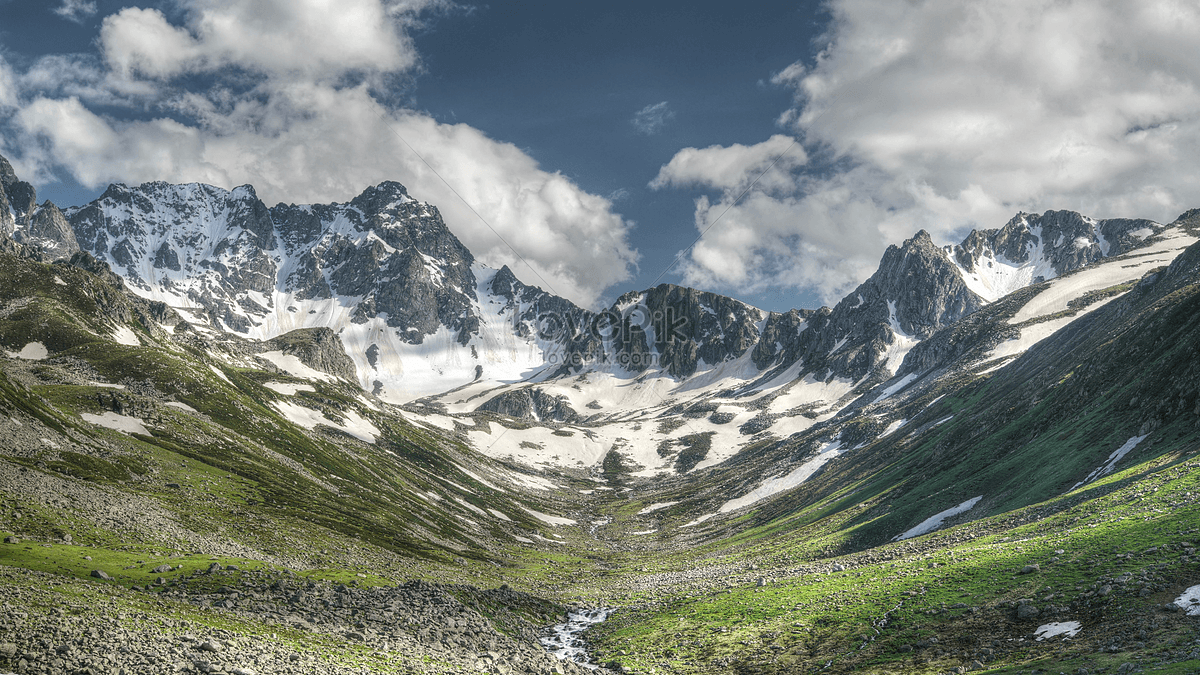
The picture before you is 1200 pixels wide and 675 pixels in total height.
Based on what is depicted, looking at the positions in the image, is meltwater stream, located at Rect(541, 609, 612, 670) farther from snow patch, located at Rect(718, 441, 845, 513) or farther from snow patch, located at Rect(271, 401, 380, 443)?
snow patch, located at Rect(271, 401, 380, 443)

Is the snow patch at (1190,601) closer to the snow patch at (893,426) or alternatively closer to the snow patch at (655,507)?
the snow patch at (893,426)

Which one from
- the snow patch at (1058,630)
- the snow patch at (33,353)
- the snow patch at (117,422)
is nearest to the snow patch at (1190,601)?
the snow patch at (1058,630)

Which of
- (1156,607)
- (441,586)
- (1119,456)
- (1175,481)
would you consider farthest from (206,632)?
(1119,456)

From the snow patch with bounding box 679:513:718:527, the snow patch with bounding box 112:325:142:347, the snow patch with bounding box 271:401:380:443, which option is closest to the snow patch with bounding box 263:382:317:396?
the snow patch with bounding box 271:401:380:443

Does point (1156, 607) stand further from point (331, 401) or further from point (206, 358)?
point (206, 358)

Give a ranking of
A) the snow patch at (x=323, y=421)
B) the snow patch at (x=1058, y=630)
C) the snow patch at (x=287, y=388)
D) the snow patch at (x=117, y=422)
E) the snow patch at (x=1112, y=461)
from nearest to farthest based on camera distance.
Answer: the snow patch at (x=1058, y=630)
the snow patch at (x=1112, y=461)
the snow patch at (x=117, y=422)
the snow patch at (x=323, y=421)
the snow patch at (x=287, y=388)

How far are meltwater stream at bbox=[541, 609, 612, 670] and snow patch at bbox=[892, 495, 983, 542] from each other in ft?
118

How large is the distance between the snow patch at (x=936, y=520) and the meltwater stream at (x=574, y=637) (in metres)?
35.8

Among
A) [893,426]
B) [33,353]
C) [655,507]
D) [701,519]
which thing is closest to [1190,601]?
[701,519]

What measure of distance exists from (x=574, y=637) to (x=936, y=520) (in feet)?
145

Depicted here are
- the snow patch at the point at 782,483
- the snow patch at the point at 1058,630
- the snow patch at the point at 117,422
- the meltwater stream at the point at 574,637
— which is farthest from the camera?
the snow patch at the point at 782,483

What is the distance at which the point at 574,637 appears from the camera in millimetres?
50344

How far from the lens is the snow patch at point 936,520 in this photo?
65.9 m

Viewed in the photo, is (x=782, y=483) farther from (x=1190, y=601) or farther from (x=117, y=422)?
(x=117, y=422)
